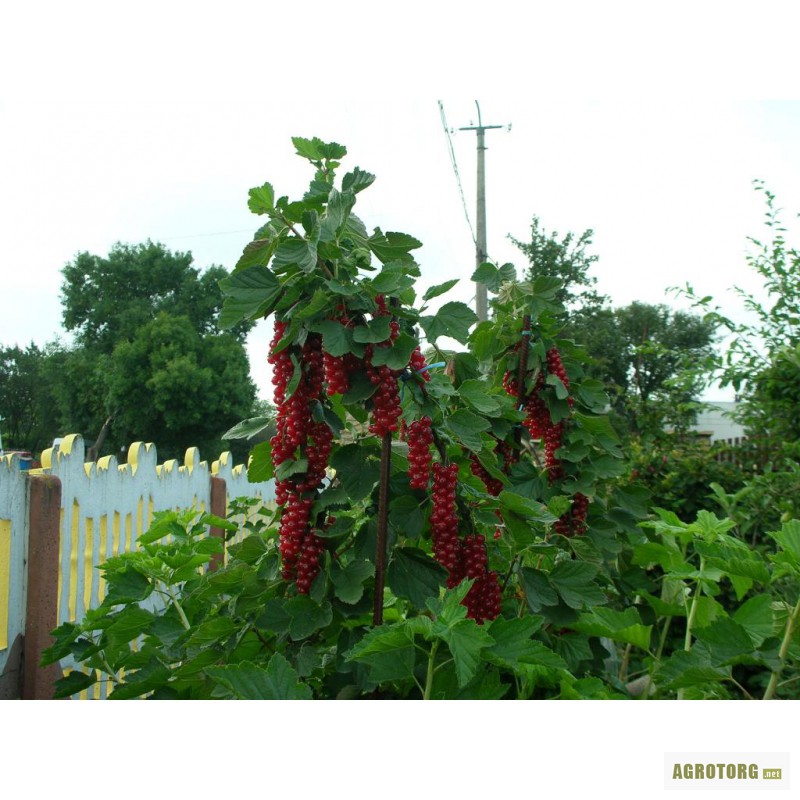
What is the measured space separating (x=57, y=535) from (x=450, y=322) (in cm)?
151

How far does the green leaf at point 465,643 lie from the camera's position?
84cm

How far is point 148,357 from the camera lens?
28.5m

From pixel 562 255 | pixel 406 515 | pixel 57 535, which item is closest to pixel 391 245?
pixel 406 515

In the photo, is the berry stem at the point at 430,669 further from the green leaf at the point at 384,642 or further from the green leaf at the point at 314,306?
the green leaf at the point at 314,306

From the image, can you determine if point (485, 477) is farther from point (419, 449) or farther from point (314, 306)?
point (314, 306)

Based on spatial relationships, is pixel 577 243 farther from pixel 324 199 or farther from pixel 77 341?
pixel 77 341

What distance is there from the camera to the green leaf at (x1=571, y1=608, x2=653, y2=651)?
1.22 meters

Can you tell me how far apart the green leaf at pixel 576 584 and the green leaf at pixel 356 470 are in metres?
0.41

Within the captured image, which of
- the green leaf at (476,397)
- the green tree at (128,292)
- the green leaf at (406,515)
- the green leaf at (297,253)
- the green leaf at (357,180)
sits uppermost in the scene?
the green tree at (128,292)

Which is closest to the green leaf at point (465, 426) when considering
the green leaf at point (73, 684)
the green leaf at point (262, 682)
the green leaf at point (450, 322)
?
the green leaf at point (450, 322)

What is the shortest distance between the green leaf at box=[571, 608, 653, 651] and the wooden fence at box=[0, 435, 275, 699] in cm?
145

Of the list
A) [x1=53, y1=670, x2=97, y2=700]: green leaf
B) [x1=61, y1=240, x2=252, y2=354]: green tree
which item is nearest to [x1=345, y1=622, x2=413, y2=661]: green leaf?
[x1=53, y1=670, x2=97, y2=700]: green leaf

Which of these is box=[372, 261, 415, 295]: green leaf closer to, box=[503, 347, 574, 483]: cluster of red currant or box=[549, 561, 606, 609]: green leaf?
box=[549, 561, 606, 609]: green leaf

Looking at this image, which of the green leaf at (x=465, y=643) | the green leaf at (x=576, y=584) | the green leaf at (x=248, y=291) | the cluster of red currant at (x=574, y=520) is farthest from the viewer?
→ the cluster of red currant at (x=574, y=520)
